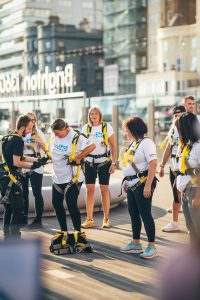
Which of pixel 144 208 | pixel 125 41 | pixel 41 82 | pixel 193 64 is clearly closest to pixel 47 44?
pixel 125 41

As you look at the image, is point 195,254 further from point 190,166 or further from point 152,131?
point 152,131

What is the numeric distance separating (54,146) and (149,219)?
1492mm

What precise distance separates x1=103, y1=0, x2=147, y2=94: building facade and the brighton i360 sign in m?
48.5

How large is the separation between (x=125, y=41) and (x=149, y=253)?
302 ft

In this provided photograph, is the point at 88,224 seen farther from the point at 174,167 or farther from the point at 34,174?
the point at 174,167

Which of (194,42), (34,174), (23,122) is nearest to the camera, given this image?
(23,122)

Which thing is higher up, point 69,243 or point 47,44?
point 47,44

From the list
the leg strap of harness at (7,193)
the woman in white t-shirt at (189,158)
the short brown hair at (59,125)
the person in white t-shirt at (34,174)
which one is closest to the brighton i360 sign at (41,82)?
the person in white t-shirt at (34,174)

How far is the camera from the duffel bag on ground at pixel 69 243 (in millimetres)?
6660

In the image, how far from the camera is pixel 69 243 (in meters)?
6.73

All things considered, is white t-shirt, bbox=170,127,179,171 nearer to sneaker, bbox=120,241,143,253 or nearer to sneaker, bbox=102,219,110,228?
sneaker, bbox=102,219,110,228

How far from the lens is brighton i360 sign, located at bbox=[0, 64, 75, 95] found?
4038 centimetres

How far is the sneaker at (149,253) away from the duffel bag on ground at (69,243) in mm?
671

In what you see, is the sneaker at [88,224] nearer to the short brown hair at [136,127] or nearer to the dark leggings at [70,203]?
the dark leggings at [70,203]
